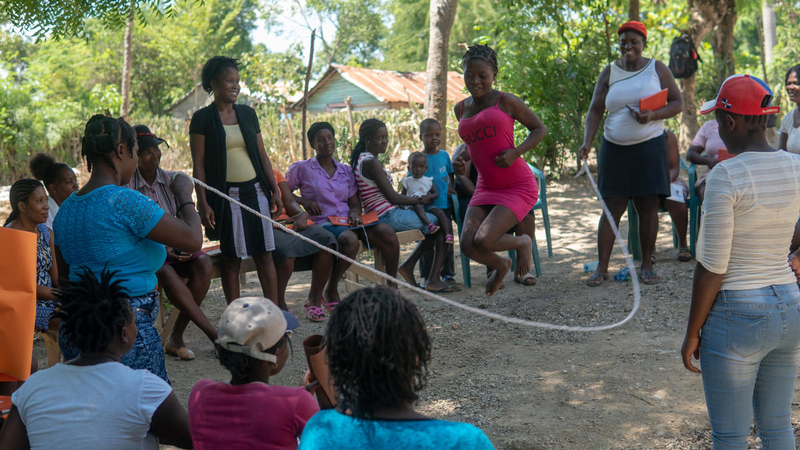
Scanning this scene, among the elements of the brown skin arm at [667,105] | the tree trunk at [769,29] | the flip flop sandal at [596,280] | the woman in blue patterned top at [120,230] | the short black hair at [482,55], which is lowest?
the flip flop sandal at [596,280]

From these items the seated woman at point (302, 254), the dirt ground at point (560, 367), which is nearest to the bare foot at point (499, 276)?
the dirt ground at point (560, 367)

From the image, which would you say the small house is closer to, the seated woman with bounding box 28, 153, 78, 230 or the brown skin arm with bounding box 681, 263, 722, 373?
the seated woman with bounding box 28, 153, 78, 230

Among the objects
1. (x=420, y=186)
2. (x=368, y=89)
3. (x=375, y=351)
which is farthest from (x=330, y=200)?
(x=368, y=89)

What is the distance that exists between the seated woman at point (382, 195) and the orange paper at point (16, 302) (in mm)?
3764

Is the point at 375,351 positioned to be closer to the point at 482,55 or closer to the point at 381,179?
the point at 482,55

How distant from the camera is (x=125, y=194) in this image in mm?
2896

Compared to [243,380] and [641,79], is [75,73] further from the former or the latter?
[243,380]

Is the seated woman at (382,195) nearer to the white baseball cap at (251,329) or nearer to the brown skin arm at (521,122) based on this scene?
the brown skin arm at (521,122)

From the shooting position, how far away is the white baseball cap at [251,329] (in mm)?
2160

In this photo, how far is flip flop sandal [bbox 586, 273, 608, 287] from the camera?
6.48 m

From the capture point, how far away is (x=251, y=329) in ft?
7.09

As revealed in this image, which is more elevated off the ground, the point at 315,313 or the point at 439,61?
the point at 439,61

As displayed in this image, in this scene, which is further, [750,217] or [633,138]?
[633,138]

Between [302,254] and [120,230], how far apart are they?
9.67 ft
